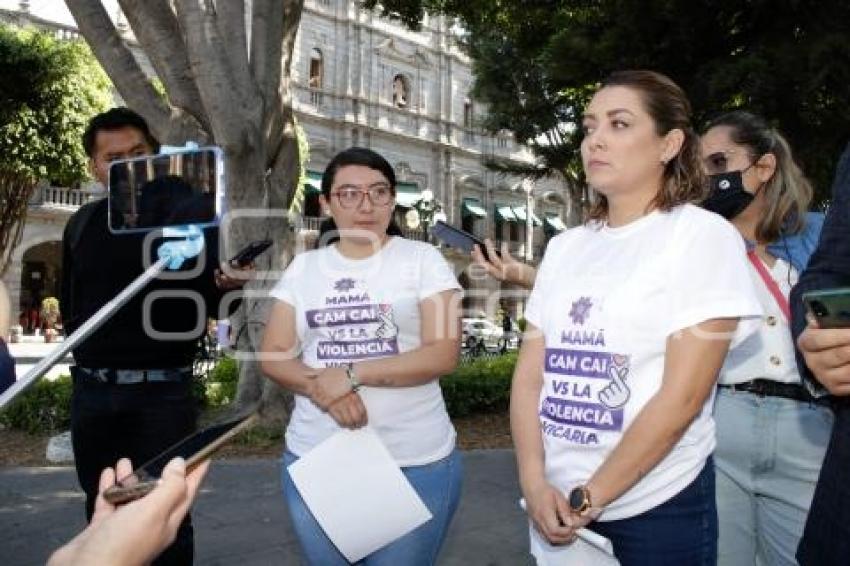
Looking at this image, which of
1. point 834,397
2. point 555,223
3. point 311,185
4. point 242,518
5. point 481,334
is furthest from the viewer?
point 555,223

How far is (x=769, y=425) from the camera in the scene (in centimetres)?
245

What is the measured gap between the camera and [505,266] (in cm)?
259

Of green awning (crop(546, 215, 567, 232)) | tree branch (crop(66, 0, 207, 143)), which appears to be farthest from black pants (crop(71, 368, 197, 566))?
green awning (crop(546, 215, 567, 232))

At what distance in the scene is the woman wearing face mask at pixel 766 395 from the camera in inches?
95.3

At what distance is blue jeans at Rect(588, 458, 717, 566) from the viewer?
1874 mm

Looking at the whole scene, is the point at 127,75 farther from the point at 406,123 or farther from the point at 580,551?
the point at 406,123

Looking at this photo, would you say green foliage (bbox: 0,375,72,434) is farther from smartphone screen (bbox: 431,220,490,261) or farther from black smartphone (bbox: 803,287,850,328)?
black smartphone (bbox: 803,287,850,328)

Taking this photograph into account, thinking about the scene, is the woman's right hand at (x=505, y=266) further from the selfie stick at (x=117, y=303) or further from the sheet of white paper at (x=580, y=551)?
the selfie stick at (x=117, y=303)

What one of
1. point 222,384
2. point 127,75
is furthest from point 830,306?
point 222,384

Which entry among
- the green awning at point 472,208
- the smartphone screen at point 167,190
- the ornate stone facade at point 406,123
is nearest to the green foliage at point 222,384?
the smartphone screen at point 167,190

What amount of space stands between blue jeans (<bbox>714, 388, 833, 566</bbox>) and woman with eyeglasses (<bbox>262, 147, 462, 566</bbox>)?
0.88 meters

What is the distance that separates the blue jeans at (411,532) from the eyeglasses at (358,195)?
0.91m

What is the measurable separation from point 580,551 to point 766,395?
36.8 inches

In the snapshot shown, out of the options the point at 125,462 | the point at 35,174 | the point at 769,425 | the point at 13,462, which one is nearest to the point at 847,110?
the point at 769,425
